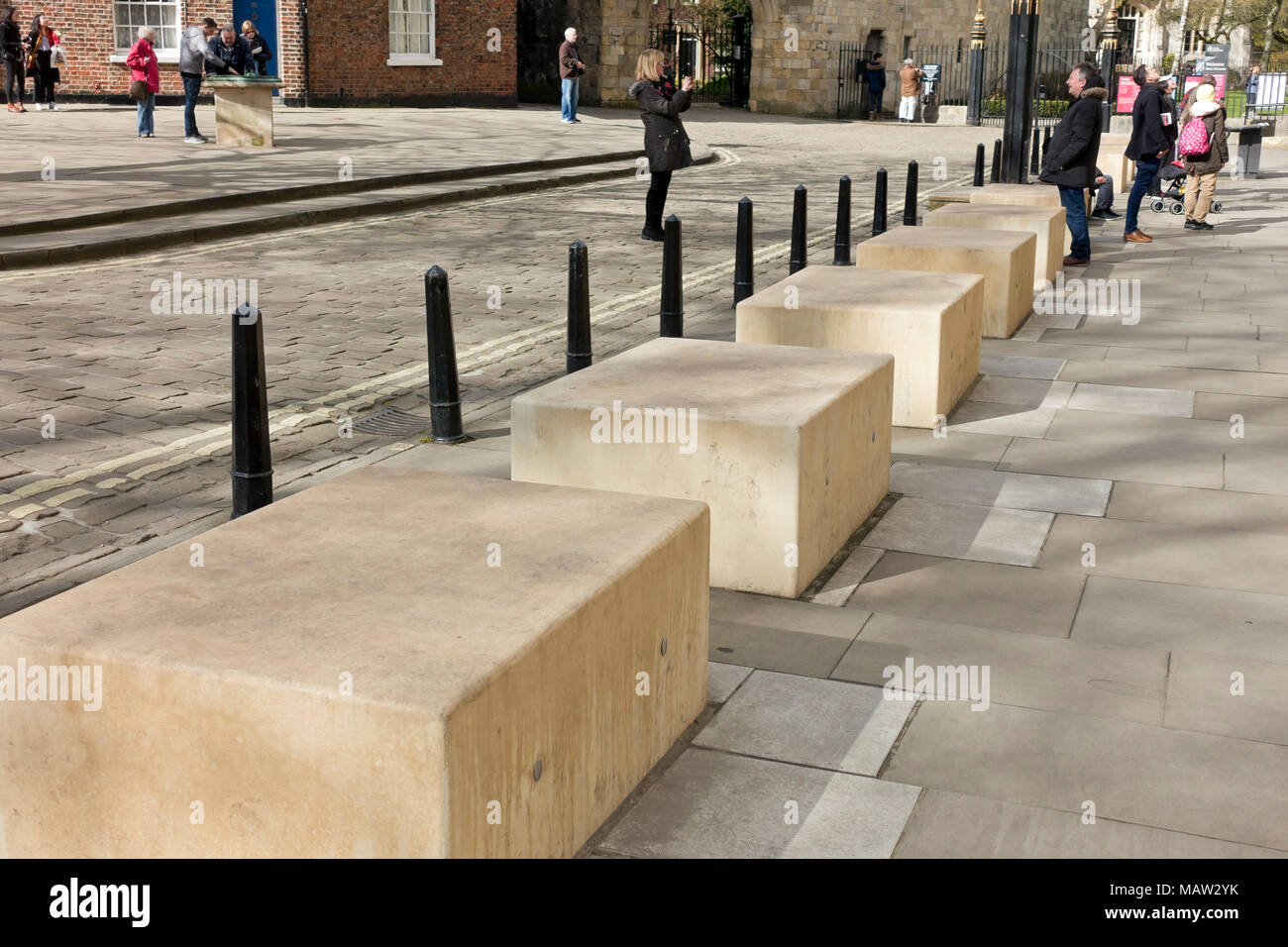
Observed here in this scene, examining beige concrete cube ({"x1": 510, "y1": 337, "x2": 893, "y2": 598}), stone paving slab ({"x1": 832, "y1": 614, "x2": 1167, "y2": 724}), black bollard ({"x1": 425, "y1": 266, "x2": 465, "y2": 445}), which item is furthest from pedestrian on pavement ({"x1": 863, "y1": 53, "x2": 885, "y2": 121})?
stone paving slab ({"x1": 832, "y1": 614, "x2": 1167, "y2": 724})

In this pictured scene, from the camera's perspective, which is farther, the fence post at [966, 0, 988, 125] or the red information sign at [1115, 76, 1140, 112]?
the fence post at [966, 0, 988, 125]

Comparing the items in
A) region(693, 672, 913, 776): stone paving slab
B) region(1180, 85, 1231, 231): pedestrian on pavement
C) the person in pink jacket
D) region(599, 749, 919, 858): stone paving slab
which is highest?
the person in pink jacket

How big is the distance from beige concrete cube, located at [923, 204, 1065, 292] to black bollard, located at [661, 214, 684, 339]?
9.36 feet

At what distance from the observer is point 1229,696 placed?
4.21m

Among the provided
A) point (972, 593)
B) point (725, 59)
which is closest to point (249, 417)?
point (972, 593)

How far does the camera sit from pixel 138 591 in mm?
3268

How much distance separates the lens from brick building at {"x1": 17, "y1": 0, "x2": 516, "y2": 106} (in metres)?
28.4

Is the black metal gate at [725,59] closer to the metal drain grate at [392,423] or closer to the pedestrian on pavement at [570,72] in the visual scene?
the pedestrian on pavement at [570,72]

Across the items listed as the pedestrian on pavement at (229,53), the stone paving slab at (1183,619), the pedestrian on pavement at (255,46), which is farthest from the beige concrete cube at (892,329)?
the pedestrian on pavement at (255,46)

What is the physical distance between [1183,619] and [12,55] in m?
26.6

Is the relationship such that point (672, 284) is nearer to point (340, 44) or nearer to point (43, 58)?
point (43, 58)

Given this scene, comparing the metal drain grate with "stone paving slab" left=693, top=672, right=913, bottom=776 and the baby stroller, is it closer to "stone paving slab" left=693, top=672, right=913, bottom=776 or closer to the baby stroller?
"stone paving slab" left=693, top=672, right=913, bottom=776
